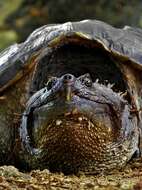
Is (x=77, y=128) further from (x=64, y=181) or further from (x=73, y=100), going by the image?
(x=64, y=181)

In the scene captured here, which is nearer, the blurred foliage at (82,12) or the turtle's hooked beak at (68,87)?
the turtle's hooked beak at (68,87)

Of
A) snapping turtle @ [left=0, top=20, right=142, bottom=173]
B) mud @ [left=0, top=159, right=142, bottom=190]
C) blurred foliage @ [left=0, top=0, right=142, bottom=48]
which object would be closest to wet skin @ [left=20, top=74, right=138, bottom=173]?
snapping turtle @ [left=0, top=20, right=142, bottom=173]

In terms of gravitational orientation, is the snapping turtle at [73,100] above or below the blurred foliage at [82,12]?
below

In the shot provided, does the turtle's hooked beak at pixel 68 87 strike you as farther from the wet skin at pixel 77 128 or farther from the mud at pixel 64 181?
the mud at pixel 64 181

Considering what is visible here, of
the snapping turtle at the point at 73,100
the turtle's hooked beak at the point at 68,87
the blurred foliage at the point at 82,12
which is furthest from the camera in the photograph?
the blurred foliage at the point at 82,12

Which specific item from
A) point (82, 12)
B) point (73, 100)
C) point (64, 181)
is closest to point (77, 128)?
Answer: point (73, 100)

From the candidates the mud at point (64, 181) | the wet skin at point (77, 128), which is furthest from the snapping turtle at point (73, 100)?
the mud at point (64, 181)

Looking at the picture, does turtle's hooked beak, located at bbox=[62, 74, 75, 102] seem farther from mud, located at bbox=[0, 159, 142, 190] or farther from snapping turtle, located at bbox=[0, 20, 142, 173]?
mud, located at bbox=[0, 159, 142, 190]

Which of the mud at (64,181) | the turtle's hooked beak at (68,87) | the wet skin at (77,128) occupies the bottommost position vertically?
the mud at (64,181)
